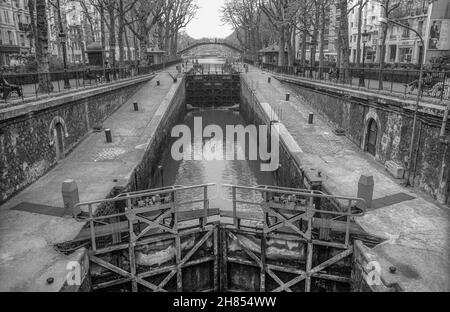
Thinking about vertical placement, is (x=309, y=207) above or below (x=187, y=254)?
above

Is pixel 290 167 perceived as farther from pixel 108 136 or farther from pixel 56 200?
pixel 56 200

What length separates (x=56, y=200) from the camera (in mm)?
11664

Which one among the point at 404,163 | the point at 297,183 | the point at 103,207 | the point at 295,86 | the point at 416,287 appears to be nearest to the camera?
the point at 416,287

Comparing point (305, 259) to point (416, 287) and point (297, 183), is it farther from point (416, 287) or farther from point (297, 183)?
point (297, 183)

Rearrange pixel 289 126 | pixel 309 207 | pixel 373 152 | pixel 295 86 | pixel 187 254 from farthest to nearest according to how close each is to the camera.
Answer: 1. pixel 295 86
2. pixel 289 126
3. pixel 373 152
4. pixel 187 254
5. pixel 309 207

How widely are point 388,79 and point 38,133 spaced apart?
2274cm

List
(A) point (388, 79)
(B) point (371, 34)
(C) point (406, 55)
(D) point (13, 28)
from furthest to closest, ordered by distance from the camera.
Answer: (B) point (371, 34) < (D) point (13, 28) < (C) point (406, 55) < (A) point (388, 79)

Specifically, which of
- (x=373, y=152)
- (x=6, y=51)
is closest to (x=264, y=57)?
(x=6, y=51)

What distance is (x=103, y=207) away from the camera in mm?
11367

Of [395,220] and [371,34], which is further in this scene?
[371,34]

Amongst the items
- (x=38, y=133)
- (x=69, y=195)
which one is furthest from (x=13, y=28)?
(x=69, y=195)

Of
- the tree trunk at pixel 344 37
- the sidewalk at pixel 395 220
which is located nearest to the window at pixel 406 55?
the tree trunk at pixel 344 37

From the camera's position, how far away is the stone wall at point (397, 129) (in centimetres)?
1166

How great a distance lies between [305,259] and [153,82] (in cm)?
3154
